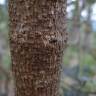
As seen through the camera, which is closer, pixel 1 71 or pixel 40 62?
pixel 40 62

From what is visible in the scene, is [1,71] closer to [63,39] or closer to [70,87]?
[70,87]

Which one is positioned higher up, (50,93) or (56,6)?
(56,6)

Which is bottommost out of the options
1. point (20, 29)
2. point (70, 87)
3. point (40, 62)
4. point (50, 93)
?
point (70, 87)

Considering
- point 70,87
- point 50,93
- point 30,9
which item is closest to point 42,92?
point 50,93

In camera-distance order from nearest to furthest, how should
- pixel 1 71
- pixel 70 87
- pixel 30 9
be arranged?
1. pixel 30 9
2. pixel 70 87
3. pixel 1 71

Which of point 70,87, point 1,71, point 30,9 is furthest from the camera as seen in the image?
point 1,71

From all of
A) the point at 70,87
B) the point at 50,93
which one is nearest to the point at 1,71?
the point at 70,87
